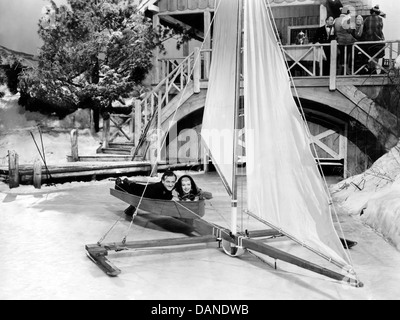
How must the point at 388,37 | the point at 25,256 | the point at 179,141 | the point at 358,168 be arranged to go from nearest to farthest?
the point at 25,256, the point at 358,168, the point at 179,141, the point at 388,37

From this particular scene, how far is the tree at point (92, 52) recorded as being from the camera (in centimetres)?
1628

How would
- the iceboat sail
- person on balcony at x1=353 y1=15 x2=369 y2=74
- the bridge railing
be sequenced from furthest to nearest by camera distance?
person on balcony at x1=353 y1=15 x2=369 y2=74 < the bridge railing < the iceboat sail

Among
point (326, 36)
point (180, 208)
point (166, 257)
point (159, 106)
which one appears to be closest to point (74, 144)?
point (159, 106)

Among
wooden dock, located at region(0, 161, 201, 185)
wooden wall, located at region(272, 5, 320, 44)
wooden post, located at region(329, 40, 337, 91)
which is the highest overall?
wooden wall, located at region(272, 5, 320, 44)

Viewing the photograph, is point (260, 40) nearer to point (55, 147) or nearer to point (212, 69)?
point (212, 69)

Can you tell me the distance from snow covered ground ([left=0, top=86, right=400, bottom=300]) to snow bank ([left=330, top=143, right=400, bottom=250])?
0.02m

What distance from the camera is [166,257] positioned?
5035 mm

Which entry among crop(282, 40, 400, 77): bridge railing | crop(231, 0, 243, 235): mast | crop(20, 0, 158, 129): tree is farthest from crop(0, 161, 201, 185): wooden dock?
crop(231, 0, 243, 235): mast

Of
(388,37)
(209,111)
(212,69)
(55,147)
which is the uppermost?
(388,37)

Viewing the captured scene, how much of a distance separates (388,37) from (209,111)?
12.3 metres

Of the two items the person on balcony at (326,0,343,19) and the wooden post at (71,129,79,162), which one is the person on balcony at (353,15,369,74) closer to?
A: the person on balcony at (326,0,343,19)

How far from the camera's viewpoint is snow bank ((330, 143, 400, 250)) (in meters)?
6.04
